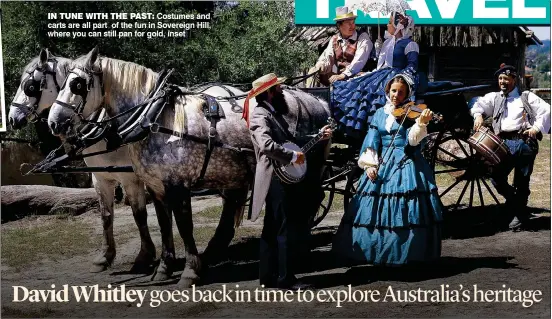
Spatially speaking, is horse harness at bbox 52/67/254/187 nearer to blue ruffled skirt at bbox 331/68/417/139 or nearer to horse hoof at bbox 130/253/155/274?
blue ruffled skirt at bbox 331/68/417/139

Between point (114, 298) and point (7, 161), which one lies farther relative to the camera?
point (7, 161)

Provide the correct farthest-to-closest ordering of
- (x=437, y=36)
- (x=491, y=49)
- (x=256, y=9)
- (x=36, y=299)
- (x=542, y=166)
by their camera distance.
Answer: (x=491, y=49)
(x=437, y=36)
(x=542, y=166)
(x=256, y=9)
(x=36, y=299)

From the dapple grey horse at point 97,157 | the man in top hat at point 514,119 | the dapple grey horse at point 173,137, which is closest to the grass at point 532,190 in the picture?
the man in top hat at point 514,119

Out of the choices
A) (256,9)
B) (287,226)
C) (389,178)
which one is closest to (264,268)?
(287,226)

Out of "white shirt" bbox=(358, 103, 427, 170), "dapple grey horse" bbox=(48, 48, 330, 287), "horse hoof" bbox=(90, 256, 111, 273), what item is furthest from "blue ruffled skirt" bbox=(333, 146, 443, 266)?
"horse hoof" bbox=(90, 256, 111, 273)

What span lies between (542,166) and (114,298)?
8464 mm

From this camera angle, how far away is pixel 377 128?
725 centimetres

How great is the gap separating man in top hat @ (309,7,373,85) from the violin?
1.01 metres

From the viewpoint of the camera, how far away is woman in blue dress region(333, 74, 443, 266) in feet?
23.1

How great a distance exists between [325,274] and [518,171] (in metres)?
2.82

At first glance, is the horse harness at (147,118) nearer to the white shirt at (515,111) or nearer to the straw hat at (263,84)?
the straw hat at (263,84)

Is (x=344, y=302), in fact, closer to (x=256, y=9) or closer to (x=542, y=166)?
(x=256, y=9)

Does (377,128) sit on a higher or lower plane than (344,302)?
higher

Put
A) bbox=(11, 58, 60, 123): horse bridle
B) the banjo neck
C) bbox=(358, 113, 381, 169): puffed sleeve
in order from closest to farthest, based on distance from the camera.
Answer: the banjo neck
bbox=(358, 113, 381, 169): puffed sleeve
bbox=(11, 58, 60, 123): horse bridle
